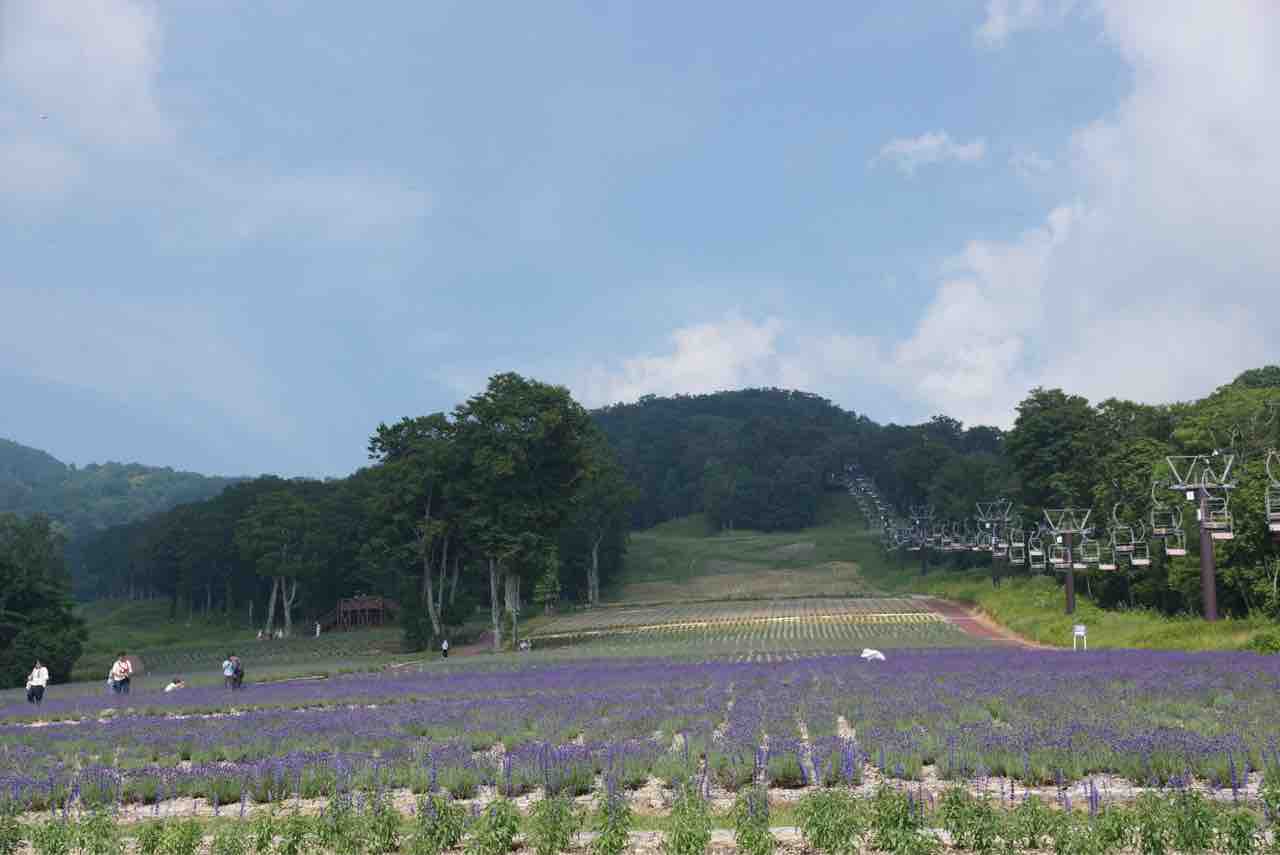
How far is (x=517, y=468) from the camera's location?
7300 centimetres

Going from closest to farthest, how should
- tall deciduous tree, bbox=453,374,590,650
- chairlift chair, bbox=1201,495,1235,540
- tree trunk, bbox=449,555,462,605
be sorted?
chairlift chair, bbox=1201,495,1235,540 < tall deciduous tree, bbox=453,374,590,650 < tree trunk, bbox=449,555,462,605

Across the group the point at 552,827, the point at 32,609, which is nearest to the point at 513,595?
the point at 32,609

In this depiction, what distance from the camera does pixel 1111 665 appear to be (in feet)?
105

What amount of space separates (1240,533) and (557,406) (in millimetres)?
42690

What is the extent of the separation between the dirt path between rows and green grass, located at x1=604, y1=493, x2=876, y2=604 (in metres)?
31.1

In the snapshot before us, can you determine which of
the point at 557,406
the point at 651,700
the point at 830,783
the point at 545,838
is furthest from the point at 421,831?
the point at 557,406

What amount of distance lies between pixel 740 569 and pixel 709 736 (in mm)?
151625

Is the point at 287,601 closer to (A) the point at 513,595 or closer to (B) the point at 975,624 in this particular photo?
(A) the point at 513,595

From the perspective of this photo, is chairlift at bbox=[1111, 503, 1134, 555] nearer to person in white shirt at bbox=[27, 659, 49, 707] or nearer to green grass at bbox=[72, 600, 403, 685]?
green grass at bbox=[72, 600, 403, 685]

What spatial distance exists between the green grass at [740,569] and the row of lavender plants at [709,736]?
104 metres

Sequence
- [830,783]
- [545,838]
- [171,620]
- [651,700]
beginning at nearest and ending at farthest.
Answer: [545,838] < [830,783] < [651,700] < [171,620]

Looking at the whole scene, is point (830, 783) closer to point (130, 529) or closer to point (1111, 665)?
point (1111, 665)

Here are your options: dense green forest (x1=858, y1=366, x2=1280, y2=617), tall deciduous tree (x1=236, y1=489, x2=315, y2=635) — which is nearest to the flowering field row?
dense green forest (x1=858, y1=366, x2=1280, y2=617)

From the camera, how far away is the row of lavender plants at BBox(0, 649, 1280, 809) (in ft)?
53.7
